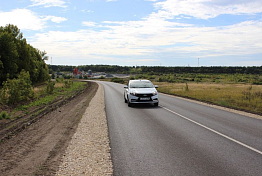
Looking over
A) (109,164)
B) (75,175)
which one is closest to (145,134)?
(109,164)

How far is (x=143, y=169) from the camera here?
4891mm

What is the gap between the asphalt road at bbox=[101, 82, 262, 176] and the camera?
490 cm

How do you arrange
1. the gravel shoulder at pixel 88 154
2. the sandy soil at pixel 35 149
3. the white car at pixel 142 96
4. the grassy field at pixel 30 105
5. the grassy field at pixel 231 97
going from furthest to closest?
the grassy field at pixel 231 97, the white car at pixel 142 96, the grassy field at pixel 30 105, the sandy soil at pixel 35 149, the gravel shoulder at pixel 88 154

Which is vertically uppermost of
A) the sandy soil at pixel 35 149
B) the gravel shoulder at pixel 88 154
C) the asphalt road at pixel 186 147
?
the asphalt road at pixel 186 147

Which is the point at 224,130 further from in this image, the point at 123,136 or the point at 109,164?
the point at 109,164

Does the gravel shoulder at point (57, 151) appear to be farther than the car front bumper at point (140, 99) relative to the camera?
No

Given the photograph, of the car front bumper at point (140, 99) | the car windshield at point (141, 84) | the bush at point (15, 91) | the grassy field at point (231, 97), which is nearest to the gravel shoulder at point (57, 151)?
the car front bumper at point (140, 99)

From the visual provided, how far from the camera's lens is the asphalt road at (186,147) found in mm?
4898

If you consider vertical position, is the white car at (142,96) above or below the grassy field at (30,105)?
above

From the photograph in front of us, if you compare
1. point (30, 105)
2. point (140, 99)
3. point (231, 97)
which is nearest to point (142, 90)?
point (140, 99)

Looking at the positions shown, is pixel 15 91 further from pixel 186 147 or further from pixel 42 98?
pixel 186 147

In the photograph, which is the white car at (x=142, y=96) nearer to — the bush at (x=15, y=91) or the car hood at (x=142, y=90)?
the car hood at (x=142, y=90)

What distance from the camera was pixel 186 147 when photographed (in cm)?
644

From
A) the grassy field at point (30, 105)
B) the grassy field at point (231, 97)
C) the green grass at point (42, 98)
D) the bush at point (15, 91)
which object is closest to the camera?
the grassy field at point (30, 105)
